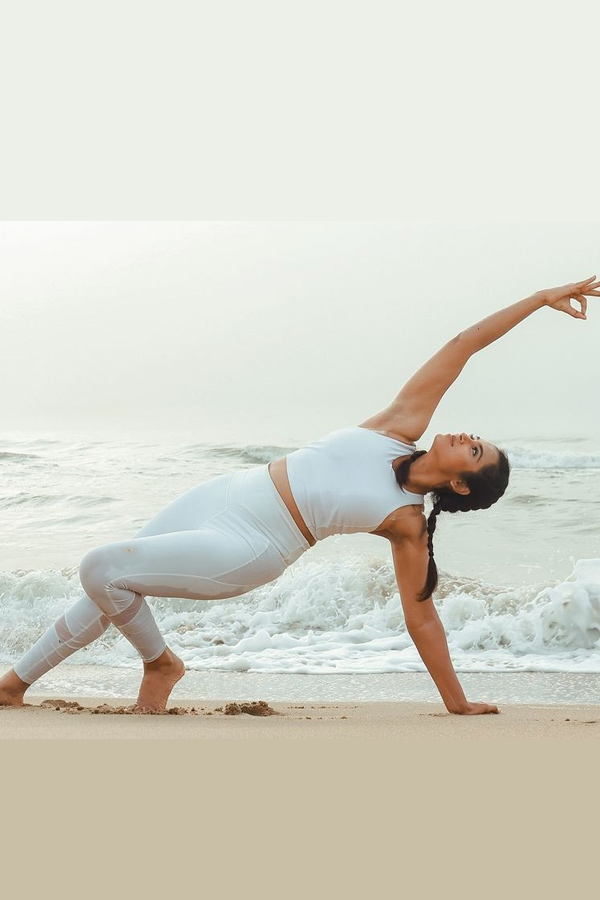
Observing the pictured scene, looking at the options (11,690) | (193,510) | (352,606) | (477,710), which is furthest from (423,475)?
(352,606)

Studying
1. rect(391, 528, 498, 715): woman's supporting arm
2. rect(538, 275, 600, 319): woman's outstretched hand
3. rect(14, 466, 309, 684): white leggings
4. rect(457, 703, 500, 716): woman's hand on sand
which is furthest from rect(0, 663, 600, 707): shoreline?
rect(538, 275, 600, 319): woman's outstretched hand

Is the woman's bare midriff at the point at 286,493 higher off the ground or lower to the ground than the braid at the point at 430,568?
higher

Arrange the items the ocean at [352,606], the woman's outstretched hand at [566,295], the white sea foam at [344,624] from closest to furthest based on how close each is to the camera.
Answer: the woman's outstretched hand at [566,295], the ocean at [352,606], the white sea foam at [344,624]

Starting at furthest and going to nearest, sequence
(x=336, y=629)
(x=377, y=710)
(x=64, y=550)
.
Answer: (x=64, y=550), (x=336, y=629), (x=377, y=710)

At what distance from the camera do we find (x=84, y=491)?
10.8 m

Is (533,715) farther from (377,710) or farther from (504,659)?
(504,659)

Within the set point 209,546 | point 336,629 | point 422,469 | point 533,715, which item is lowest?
Result: point 336,629

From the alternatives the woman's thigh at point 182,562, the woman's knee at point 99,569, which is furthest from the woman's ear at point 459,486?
the woman's knee at point 99,569

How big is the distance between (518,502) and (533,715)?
6562 millimetres

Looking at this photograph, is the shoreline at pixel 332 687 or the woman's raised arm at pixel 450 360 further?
the shoreline at pixel 332 687

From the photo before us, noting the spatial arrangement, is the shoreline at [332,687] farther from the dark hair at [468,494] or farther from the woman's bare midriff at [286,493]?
the woman's bare midriff at [286,493]

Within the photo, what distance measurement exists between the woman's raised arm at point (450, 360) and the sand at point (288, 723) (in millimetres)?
1018

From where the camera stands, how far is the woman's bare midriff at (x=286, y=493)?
3008 millimetres

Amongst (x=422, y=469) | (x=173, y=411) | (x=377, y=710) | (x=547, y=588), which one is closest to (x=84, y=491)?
(x=173, y=411)
